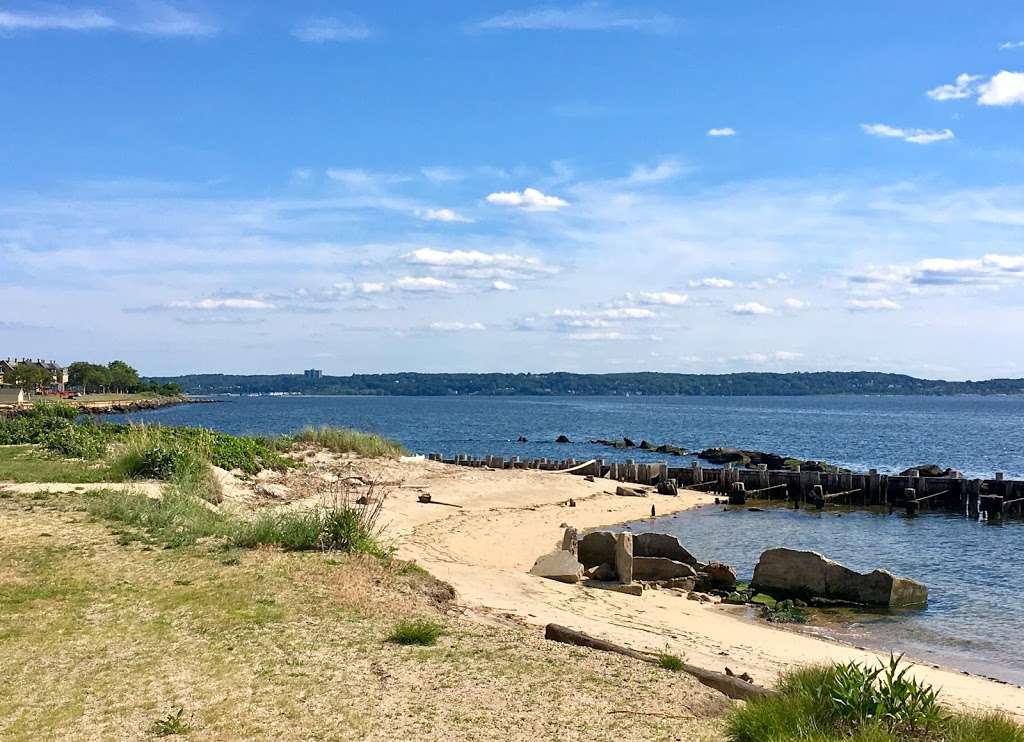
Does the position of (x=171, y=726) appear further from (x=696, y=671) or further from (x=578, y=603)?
(x=578, y=603)

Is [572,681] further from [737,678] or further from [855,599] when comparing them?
[855,599]

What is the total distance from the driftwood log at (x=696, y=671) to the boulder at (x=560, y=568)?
19.8 feet

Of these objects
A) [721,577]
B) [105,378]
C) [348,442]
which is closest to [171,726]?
[721,577]

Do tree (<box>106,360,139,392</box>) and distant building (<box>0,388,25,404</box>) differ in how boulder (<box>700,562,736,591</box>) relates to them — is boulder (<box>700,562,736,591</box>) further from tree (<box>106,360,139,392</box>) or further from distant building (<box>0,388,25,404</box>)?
tree (<box>106,360,139,392</box>)

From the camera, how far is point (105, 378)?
15575cm

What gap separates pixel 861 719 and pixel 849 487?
33.0 meters

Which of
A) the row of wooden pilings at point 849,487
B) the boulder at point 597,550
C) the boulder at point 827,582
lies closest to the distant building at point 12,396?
the row of wooden pilings at point 849,487

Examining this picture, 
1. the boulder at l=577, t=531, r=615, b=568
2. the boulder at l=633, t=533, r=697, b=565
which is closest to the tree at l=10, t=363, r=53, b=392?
the boulder at l=633, t=533, r=697, b=565

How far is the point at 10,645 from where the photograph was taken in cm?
959

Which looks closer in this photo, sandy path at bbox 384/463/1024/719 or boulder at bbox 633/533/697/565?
sandy path at bbox 384/463/1024/719

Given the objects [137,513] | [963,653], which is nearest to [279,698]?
[137,513]

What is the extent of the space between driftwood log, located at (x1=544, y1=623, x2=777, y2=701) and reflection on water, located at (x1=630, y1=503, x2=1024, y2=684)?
6791mm

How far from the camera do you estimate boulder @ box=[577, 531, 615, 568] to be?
19188mm

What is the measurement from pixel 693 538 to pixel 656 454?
3514 cm
